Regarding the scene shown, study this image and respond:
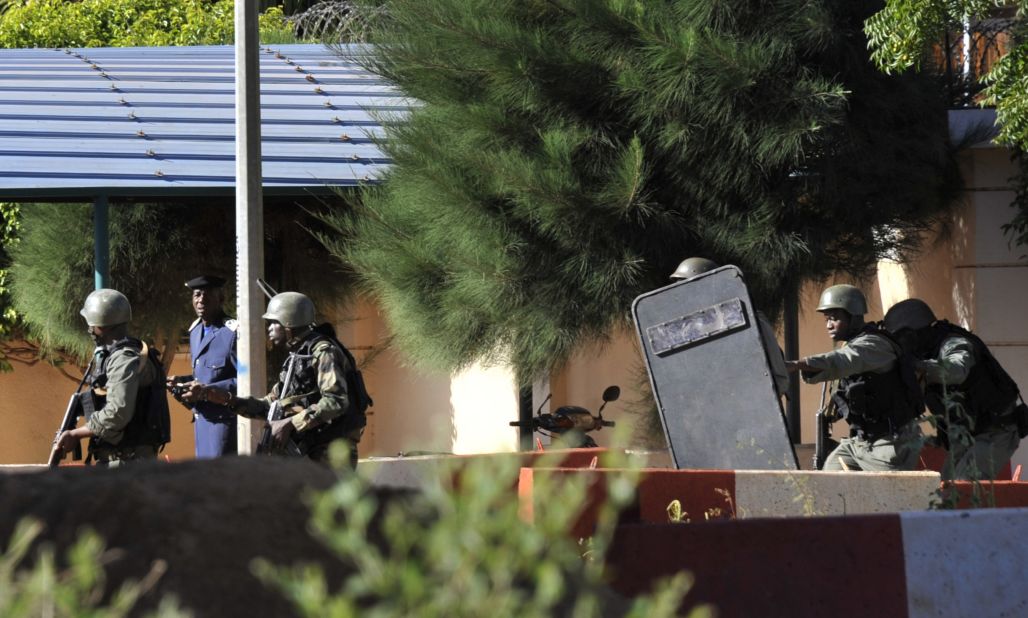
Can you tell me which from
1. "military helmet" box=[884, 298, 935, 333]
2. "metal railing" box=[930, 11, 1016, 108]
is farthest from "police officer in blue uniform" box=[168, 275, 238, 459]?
"metal railing" box=[930, 11, 1016, 108]

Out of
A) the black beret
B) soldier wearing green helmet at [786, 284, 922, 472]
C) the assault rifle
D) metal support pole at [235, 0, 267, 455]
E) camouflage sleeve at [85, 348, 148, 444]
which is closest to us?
soldier wearing green helmet at [786, 284, 922, 472]

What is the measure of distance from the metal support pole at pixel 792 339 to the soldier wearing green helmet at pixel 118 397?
14.1ft


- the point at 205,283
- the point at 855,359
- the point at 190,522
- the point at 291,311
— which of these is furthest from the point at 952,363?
the point at 190,522

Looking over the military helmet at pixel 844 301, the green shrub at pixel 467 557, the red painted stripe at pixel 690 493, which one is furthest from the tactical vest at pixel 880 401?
the green shrub at pixel 467 557

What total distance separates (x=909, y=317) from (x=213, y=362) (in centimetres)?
410

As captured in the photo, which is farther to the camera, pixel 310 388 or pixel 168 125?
pixel 168 125

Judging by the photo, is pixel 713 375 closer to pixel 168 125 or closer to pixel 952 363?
pixel 952 363

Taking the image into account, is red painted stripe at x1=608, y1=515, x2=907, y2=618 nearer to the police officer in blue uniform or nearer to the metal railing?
the police officer in blue uniform

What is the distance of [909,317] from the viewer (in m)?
7.24

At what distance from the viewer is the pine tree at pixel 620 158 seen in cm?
857

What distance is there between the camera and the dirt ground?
2500mm

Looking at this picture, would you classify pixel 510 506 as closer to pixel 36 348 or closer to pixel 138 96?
pixel 138 96

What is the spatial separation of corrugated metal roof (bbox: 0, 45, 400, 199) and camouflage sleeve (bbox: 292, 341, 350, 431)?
301 cm

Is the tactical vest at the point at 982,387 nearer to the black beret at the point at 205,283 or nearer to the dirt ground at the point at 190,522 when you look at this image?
the black beret at the point at 205,283
